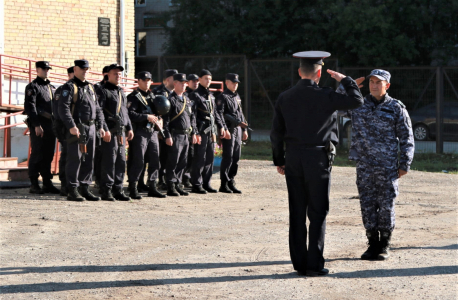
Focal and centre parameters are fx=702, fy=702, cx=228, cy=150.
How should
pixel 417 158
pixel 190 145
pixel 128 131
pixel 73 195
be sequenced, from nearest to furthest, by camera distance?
pixel 73 195, pixel 128 131, pixel 190 145, pixel 417 158

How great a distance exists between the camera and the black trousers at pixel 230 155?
11836 millimetres

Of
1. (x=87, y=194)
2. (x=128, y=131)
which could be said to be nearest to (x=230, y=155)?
(x=128, y=131)

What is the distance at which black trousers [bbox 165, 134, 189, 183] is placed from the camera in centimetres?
1111

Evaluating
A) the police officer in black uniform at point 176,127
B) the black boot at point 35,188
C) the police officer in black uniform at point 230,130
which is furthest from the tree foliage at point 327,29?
the black boot at point 35,188

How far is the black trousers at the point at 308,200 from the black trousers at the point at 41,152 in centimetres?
594

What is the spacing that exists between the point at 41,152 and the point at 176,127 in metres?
2.17

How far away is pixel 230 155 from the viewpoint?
39.0 ft

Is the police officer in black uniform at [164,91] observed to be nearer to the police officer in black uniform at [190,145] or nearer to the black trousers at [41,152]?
the police officer in black uniform at [190,145]

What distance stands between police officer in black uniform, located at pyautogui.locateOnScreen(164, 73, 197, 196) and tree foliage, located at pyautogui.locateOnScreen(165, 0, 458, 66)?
674 inches

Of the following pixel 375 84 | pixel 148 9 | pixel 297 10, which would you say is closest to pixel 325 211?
pixel 375 84

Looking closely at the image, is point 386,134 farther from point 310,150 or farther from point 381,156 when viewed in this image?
point 310,150

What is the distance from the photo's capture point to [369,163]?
6902mm

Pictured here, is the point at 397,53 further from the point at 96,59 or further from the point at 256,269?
the point at 256,269

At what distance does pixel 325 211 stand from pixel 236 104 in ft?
19.9
